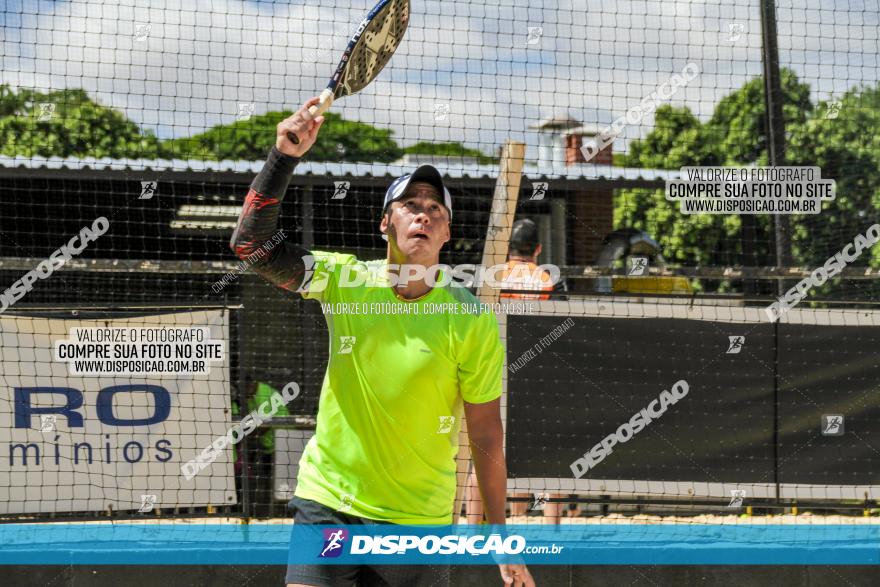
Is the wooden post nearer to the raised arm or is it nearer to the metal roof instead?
the metal roof

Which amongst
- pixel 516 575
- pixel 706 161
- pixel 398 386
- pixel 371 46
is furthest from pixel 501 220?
pixel 706 161

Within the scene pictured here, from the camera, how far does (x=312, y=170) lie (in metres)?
9.53

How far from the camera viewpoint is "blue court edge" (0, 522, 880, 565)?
19.2 ft

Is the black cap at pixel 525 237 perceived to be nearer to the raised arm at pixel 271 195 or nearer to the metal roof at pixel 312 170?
the metal roof at pixel 312 170

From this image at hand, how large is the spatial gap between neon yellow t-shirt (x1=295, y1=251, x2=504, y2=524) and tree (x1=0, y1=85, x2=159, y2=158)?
10832mm

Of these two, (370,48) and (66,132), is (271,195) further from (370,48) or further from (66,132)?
(66,132)

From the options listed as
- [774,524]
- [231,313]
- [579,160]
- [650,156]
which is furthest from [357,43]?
[650,156]

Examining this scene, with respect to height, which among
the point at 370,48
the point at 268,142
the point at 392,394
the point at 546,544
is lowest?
the point at 546,544

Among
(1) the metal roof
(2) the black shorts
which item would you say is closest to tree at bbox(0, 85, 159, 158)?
(1) the metal roof

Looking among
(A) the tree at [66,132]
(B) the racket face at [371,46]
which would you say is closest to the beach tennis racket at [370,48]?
(B) the racket face at [371,46]

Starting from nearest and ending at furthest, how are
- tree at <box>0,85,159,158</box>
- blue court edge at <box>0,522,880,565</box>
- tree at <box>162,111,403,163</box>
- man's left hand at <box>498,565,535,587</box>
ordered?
man's left hand at <box>498,565,535,587</box>
blue court edge at <box>0,522,880,565</box>
tree at <box>0,85,159,158</box>
tree at <box>162,111,403,163</box>

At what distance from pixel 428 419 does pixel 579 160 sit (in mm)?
10785

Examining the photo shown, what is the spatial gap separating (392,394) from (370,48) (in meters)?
1.43

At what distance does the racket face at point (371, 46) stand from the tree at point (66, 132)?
10039 mm
